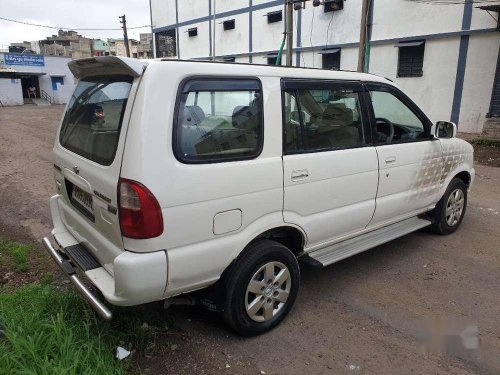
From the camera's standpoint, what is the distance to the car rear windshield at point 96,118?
8.30ft

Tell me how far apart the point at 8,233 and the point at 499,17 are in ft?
47.2

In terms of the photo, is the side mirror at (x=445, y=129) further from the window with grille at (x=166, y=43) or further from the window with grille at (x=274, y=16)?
the window with grille at (x=166, y=43)

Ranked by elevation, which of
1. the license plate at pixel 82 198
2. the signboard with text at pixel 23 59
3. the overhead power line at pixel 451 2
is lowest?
the license plate at pixel 82 198

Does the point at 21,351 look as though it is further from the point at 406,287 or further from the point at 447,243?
the point at 447,243

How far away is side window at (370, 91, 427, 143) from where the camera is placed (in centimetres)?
376

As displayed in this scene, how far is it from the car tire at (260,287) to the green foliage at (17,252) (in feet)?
7.73

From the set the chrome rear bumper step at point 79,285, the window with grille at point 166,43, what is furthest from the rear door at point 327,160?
the window with grille at point 166,43

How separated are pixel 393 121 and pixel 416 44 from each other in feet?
42.3

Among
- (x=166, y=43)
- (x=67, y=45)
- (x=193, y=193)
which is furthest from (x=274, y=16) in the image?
(x=67, y=45)

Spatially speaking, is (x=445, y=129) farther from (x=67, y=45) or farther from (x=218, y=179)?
(x=67, y=45)

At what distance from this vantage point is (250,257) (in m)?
2.76

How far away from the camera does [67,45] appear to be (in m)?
65.9

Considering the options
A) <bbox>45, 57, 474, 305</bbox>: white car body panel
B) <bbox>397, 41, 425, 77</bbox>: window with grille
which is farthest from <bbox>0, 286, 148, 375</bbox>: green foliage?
<bbox>397, 41, 425, 77</bbox>: window with grille

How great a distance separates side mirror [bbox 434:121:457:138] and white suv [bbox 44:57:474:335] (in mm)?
618
